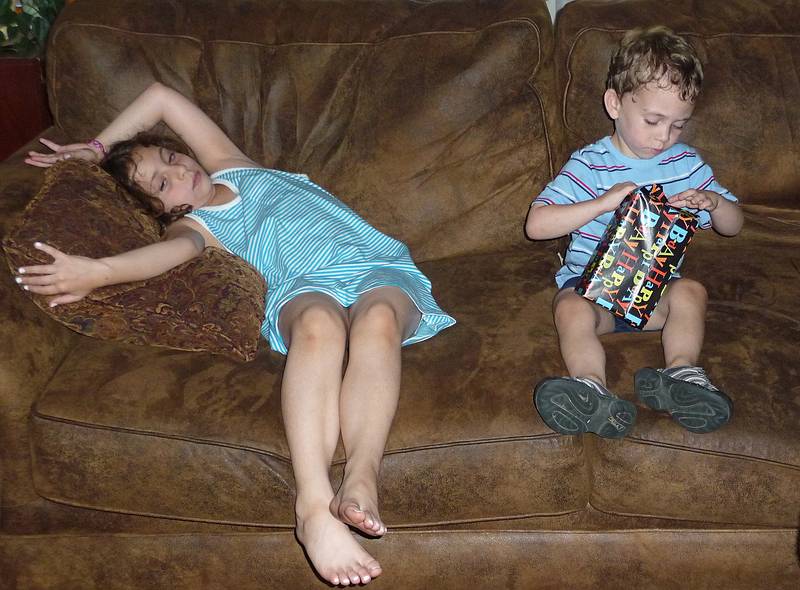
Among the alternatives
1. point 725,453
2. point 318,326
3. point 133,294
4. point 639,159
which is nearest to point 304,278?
point 318,326

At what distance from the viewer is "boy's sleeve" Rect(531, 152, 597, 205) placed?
6.47 feet

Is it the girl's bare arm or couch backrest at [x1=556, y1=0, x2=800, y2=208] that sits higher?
couch backrest at [x1=556, y1=0, x2=800, y2=208]

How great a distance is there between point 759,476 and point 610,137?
0.86 m

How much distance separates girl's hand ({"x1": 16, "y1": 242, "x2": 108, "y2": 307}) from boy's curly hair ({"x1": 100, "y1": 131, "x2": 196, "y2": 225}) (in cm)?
32

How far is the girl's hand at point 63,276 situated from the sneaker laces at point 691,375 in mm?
1130

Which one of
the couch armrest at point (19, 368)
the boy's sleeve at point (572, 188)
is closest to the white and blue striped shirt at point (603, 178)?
the boy's sleeve at point (572, 188)

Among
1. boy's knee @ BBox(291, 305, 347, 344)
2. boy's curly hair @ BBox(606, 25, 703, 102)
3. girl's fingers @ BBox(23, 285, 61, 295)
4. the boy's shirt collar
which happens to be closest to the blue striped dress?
boy's knee @ BBox(291, 305, 347, 344)

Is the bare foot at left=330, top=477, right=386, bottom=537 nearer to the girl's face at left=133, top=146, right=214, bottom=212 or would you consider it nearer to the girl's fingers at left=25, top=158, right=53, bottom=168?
the girl's face at left=133, top=146, right=214, bottom=212

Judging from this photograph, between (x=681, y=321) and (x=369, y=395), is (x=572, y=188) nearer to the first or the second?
(x=681, y=321)

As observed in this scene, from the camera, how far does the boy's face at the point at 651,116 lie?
1.86m

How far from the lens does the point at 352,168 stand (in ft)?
7.10

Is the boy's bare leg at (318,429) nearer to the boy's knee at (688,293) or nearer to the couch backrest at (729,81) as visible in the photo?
the boy's knee at (688,293)

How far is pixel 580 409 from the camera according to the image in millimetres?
1537

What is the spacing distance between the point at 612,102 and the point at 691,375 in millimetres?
699
